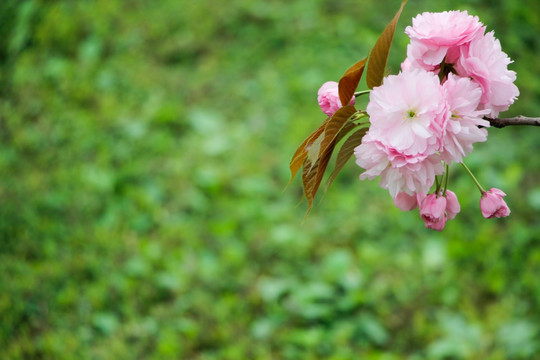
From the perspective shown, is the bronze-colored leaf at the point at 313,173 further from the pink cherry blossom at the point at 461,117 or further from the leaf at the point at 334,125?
the pink cherry blossom at the point at 461,117

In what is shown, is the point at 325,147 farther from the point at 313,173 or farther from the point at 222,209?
the point at 222,209

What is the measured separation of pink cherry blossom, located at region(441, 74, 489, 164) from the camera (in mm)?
604

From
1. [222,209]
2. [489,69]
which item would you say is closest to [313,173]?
[489,69]

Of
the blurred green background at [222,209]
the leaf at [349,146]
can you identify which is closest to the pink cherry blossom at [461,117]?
the leaf at [349,146]

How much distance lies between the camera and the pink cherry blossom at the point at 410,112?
60 centimetres

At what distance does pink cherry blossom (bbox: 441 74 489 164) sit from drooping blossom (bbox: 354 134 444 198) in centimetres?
2

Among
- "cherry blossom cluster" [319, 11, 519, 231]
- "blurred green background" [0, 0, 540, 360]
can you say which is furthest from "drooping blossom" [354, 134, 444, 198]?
"blurred green background" [0, 0, 540, 360]

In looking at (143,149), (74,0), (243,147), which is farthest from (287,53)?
(74,0)

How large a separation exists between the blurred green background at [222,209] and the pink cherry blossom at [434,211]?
1192 mm

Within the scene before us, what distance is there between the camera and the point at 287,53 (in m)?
3.09

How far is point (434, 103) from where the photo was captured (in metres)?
0.60

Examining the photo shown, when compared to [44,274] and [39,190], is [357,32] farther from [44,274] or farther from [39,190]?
[44,274]

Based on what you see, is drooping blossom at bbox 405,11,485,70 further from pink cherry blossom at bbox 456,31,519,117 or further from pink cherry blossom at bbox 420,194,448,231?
pink cherry blossom at bbox 420,194,448,231

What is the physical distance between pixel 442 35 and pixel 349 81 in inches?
4.6
